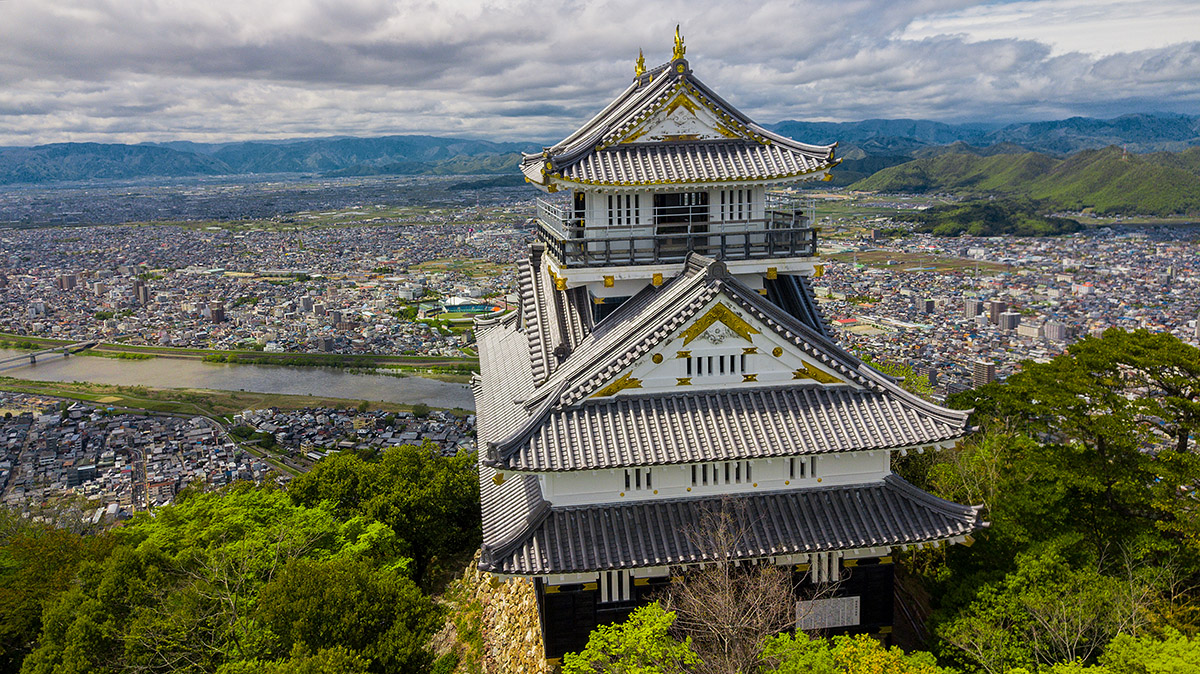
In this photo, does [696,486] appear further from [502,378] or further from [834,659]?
[502,378]

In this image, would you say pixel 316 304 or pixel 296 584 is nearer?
pixel 296 584

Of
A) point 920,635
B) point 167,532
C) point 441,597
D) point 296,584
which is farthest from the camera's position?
point 441,597

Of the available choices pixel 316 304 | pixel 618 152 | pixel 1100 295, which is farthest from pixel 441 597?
pixel 1100 295

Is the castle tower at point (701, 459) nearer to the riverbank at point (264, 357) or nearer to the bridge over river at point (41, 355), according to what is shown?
→ the riverbank at point (264, 357)

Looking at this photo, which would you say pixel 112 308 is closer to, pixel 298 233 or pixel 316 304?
pixel 316 304

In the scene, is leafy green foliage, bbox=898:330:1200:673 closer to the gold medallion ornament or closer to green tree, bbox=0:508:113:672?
the gold medallion ornament

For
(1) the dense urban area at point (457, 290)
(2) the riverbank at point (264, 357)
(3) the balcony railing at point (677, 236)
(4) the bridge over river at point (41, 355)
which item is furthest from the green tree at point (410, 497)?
(4) the bridge over river at point (41, 355)
